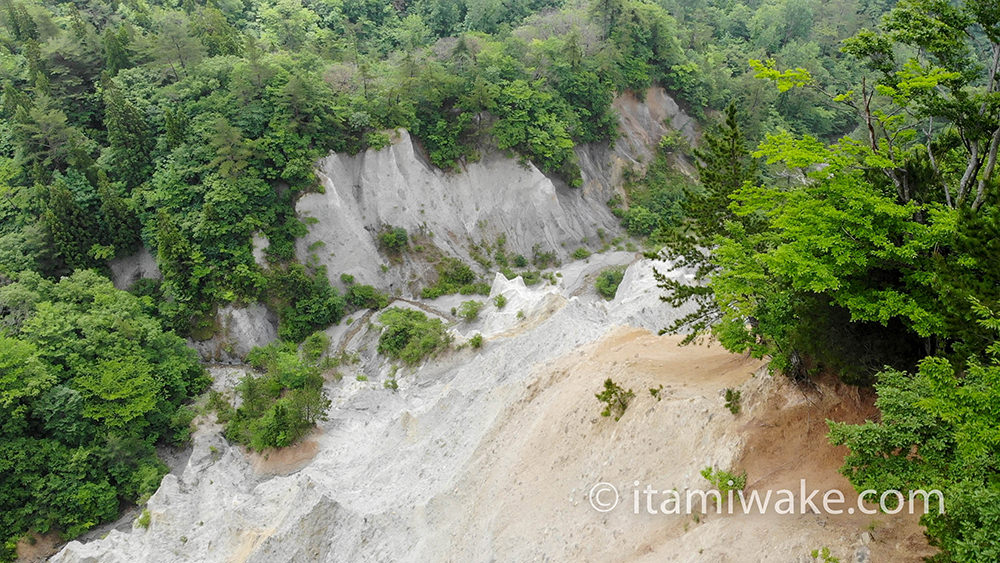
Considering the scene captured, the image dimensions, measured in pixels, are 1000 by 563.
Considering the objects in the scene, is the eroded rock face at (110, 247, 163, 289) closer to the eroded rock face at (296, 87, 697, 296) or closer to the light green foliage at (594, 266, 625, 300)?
the eroded rock face at (296, 87, 697, 296)

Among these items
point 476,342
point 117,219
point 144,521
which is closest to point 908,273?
point 476,342

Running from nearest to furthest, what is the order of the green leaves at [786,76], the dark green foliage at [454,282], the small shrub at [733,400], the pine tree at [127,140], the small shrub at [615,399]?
the green leaves at [786,76] → the small shrub at [733,400] → the small shrub at [615,399] → the pine tree at [127,140] → the dark green foliage at [454,282]

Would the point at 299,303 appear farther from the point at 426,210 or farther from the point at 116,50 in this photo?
the point at 116,50

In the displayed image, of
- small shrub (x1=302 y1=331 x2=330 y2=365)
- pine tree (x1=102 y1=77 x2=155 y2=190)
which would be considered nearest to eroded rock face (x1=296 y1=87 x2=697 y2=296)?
small shrub (x1=302 y1=331 x2=330 y2=365)

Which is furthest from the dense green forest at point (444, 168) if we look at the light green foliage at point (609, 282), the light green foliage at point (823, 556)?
the light green foliage at point (609, 282)

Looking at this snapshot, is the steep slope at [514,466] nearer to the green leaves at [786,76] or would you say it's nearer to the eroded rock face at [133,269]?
the green leaves at [786,76]

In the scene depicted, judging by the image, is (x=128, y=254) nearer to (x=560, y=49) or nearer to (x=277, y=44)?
(x=277, y=44)
